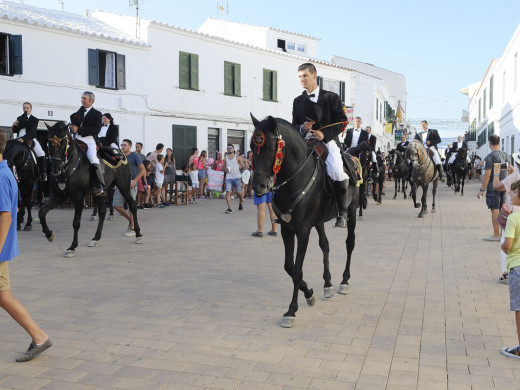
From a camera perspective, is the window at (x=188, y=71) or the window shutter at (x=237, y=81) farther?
the window shutter at (x=237, y=81)

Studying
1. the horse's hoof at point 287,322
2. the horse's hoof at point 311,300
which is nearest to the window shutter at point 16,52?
the horse's hoof at point 311,300

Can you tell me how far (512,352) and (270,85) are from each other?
91.7 ft

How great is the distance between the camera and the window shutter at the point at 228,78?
28594mm

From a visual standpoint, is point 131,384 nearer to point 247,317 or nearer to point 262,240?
point 247,317

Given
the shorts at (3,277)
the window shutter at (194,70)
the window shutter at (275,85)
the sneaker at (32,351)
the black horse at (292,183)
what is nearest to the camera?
the shorts at (3,277)

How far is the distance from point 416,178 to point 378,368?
12.3 meters

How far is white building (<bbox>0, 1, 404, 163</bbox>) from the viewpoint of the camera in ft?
67.0

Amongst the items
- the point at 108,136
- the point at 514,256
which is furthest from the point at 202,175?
the point at 514,256

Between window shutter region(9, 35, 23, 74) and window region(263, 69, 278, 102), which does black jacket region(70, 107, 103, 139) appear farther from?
window region(263, 69, 278, 102)

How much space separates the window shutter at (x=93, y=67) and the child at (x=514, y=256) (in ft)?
68.0

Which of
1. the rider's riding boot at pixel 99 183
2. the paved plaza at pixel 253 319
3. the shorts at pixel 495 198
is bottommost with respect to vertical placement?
the paved plaza at pixel 253 319

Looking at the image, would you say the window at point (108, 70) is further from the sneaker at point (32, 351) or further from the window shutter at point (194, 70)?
the sneaker at point (32, 351)

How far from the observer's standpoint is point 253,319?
5.56 m

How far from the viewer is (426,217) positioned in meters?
15.1
